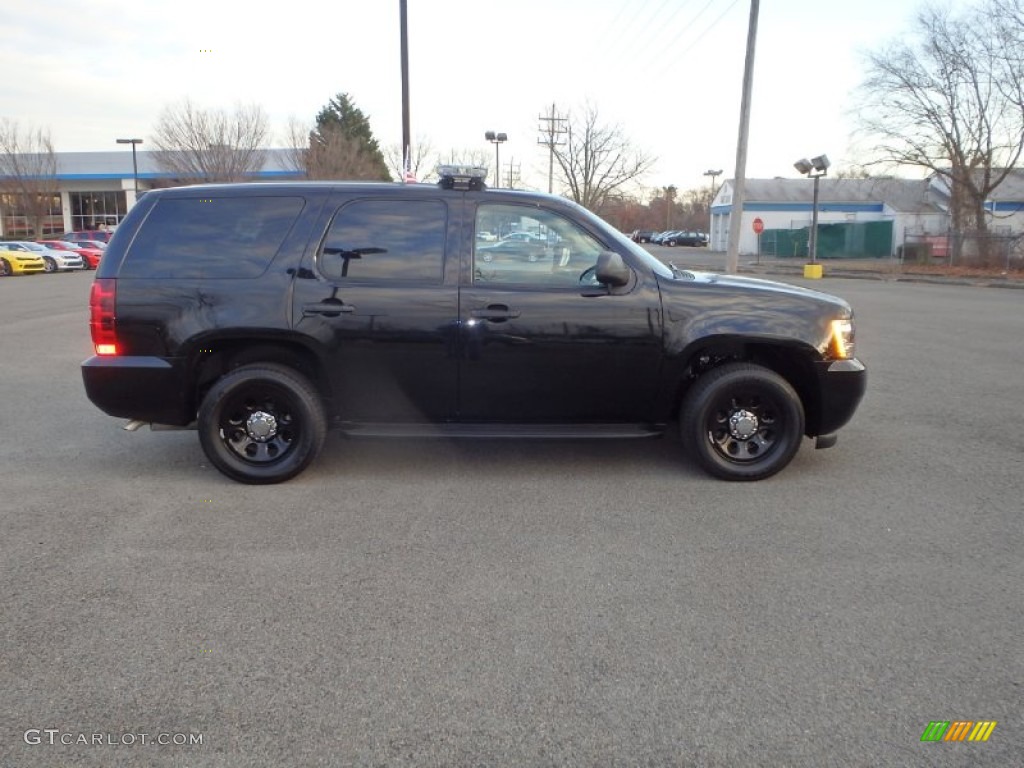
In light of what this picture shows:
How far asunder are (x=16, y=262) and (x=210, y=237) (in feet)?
105

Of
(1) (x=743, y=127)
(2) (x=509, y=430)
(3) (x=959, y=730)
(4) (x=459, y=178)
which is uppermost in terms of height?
(1) (x=743, y=127)

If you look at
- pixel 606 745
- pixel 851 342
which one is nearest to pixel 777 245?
pixel 851 342

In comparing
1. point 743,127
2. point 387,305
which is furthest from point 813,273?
point 387,305

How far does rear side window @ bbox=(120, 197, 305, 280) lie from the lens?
4996mm

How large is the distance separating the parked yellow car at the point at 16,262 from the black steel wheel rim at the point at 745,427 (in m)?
33.7

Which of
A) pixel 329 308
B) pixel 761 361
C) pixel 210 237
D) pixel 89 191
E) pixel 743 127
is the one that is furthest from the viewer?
pixel 89 191

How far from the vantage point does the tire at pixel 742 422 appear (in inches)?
200

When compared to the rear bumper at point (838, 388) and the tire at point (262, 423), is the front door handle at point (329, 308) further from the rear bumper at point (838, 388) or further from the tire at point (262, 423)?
the rear bumper at point (838, 388)

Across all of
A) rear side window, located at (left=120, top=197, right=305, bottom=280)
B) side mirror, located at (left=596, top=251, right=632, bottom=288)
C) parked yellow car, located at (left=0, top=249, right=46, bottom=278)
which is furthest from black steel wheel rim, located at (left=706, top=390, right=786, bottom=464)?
parked yellow car, located at (left=0, top=249, right=46, bottom=278)

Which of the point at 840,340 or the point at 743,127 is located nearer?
the point at 840,340

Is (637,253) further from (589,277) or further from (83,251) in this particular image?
(83,251)

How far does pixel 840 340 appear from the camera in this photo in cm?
511

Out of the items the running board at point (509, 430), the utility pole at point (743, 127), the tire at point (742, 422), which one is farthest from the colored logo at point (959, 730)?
the utility pole at point (743, 127)

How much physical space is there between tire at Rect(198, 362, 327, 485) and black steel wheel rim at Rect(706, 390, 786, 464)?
101 inches
